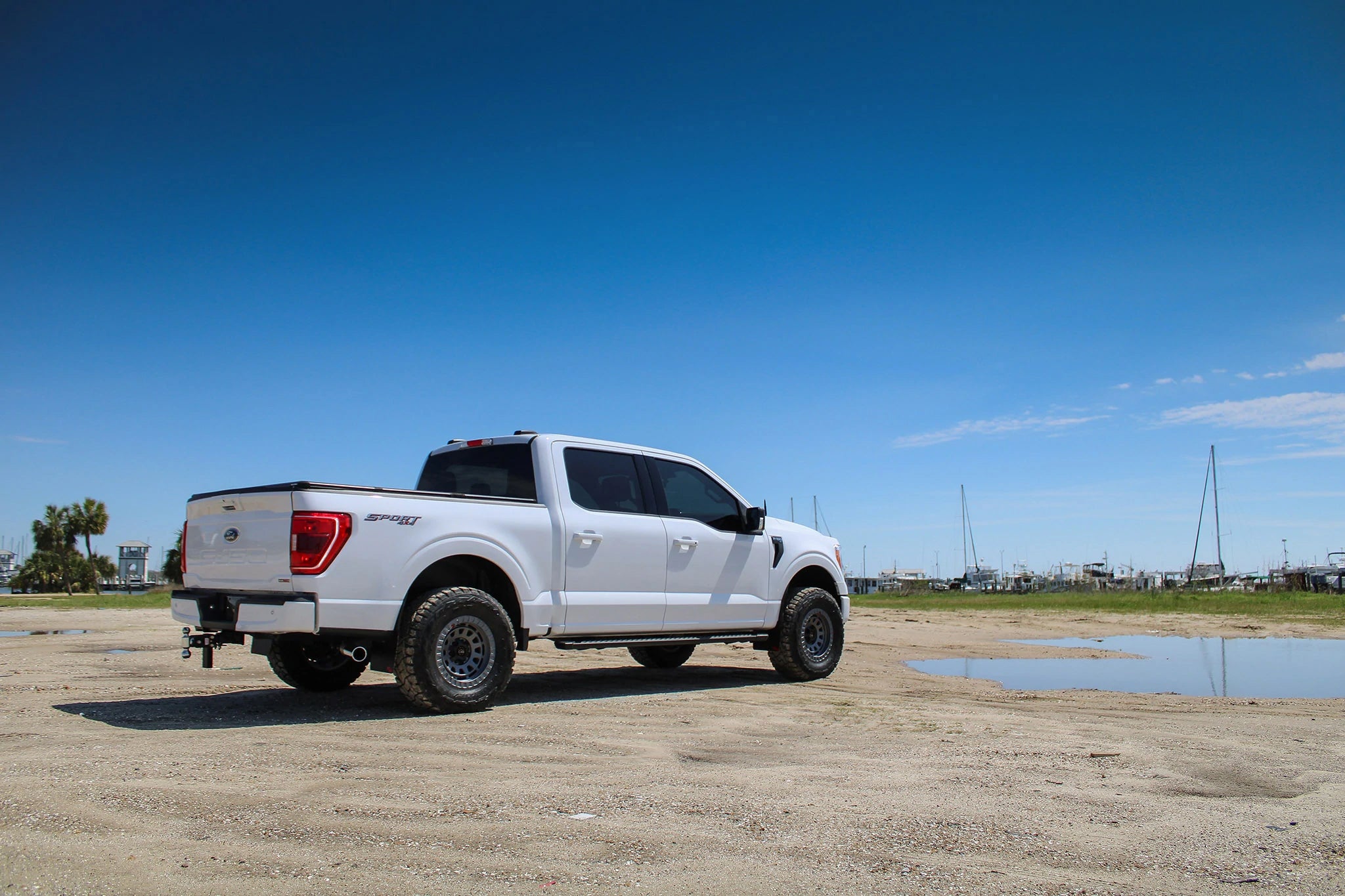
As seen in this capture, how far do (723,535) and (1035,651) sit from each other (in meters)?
7.41

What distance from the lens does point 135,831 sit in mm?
3877

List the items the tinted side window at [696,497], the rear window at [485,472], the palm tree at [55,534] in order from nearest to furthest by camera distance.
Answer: the rear window at [485,472] → the tinted side window at [696,497] → the palm tree at [55,534]

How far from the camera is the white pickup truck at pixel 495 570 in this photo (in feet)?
22.4

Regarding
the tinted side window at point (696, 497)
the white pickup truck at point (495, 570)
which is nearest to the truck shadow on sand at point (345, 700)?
the white pickup truck at point (495, 570)

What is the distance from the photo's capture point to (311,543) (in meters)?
6.69

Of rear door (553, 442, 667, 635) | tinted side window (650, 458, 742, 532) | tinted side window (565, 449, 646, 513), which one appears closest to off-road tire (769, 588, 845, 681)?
tinted side window (650, 458, 742, 532)

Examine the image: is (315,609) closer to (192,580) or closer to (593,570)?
(192,580)

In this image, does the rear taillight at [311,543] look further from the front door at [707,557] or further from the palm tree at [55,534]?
A: the palm tree at [55,534]

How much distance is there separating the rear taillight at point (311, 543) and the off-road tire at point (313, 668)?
1.72 metres

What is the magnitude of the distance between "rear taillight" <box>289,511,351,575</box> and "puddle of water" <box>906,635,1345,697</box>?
682 centimetres

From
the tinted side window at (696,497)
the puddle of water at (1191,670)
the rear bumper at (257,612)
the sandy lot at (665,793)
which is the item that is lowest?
the puddle of water at (1191,670)

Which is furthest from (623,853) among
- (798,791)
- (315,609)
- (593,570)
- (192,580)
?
(192,580)

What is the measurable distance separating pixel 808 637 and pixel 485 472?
12.7 ft

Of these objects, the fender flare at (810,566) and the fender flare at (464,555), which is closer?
the fender flare at (464,555)
